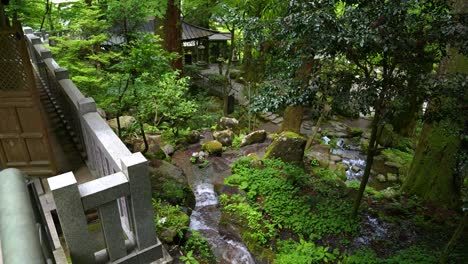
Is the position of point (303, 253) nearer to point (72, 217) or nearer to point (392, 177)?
point (72, 217)

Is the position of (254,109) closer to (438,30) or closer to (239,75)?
(438,30)

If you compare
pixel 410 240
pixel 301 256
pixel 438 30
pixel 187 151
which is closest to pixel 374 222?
pixel 410 240

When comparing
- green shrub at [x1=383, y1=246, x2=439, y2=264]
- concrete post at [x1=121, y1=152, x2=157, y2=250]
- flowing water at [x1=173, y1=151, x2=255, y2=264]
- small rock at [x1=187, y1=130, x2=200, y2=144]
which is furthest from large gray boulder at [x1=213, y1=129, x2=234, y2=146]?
concrete post at [x1=121, y1=152, x2=157, y2=250]

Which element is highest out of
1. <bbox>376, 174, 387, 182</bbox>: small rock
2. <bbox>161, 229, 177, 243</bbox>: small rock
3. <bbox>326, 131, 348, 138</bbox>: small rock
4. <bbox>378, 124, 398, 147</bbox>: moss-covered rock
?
<bbox>161, 229, 177, 243</bbox>: small rock

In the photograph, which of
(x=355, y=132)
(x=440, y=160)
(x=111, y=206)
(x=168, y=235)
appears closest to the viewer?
(x=111, y=206)

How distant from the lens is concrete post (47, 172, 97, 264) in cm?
292

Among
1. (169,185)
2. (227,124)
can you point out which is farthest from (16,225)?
(227,124)

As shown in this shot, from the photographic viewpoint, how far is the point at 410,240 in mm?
6961

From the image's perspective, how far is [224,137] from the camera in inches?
523

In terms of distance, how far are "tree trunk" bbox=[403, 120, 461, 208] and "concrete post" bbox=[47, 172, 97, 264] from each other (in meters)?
8.11

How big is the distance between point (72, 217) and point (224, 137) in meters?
Result: 10.3

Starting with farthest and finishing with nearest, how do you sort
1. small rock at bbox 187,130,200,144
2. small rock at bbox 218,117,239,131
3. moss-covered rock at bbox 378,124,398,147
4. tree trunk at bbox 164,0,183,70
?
small rock at bbox 218,117,239,131 < moss-covered rock at bbox 378,124,398,147 < tree trunk at bbox 164,0,183,70 < small rock at bbox 187,130,200,144

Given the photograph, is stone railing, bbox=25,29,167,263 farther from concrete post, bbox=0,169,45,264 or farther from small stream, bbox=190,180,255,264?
Answer: small stream, bbox=190,180,255,264

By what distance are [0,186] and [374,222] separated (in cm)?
794
